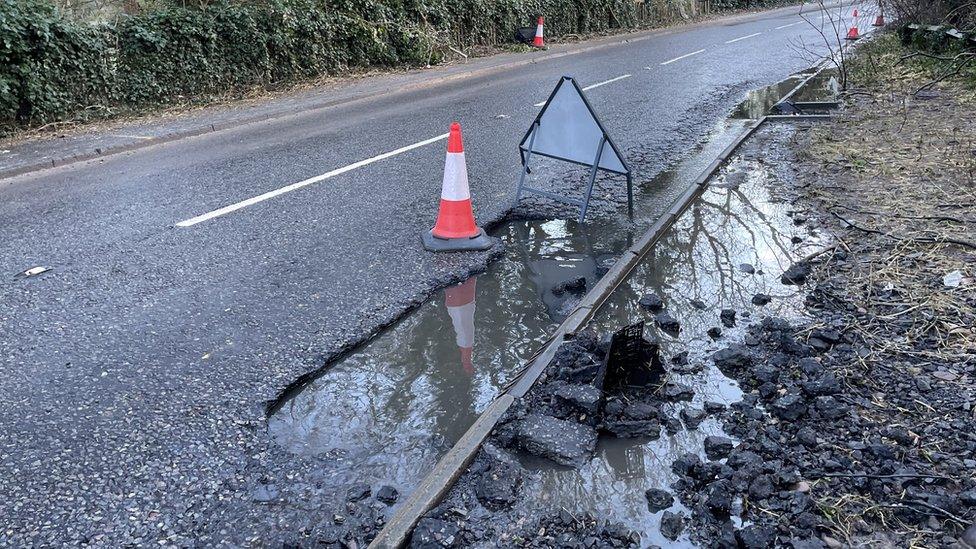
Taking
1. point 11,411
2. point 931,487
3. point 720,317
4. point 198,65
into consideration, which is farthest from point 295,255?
point 198,65

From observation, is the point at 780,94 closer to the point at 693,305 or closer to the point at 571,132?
the point at 571,132

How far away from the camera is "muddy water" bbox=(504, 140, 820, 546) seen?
113 inches

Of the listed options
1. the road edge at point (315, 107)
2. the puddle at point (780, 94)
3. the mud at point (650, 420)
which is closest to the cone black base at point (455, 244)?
the mud at point (650, 420)


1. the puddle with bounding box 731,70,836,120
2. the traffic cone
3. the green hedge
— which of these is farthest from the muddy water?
the green hedge

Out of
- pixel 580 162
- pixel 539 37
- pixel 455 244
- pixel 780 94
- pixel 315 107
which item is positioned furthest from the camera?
pixel 539 37

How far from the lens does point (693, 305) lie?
4.55 metres

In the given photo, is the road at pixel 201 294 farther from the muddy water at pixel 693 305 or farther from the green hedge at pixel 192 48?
the green hedge at pixel 192 48

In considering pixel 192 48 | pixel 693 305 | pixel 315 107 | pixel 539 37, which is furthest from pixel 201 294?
pixel 539 37

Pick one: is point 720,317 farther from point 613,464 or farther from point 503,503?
point 503,503

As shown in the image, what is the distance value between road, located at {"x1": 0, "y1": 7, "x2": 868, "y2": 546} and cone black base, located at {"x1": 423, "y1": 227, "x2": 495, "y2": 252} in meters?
0.10

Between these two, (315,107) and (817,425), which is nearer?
(817,425)

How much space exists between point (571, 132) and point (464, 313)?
2298 millimetres

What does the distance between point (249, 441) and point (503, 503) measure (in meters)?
1.18

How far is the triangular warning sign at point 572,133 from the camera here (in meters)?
5.86
